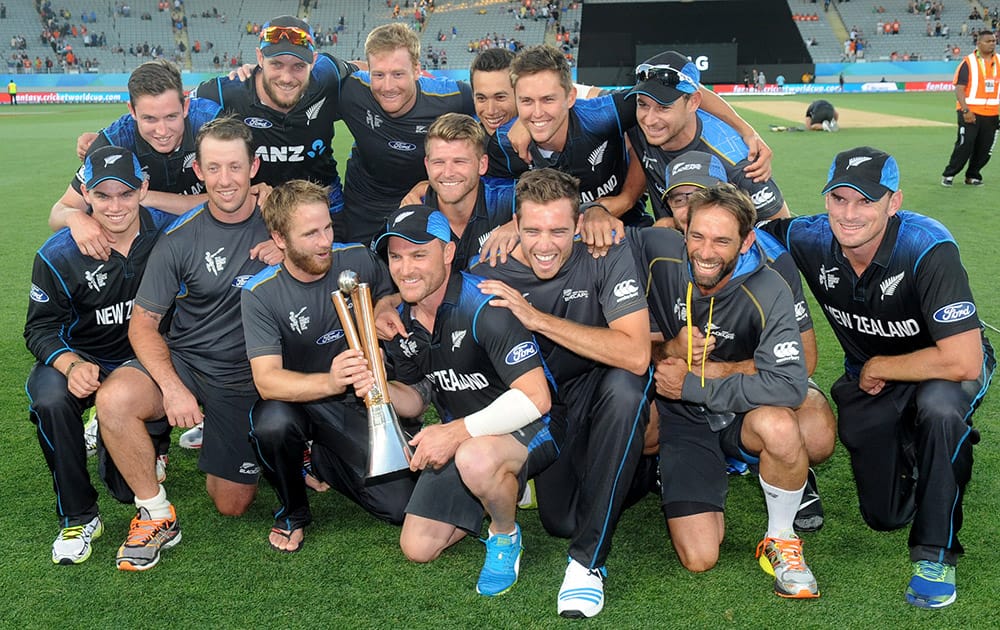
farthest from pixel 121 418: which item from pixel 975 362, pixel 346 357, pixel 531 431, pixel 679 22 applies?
pixel 679 22

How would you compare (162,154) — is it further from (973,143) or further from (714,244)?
(973,143)

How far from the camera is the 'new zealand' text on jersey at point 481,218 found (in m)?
4.99

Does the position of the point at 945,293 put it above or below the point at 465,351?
above

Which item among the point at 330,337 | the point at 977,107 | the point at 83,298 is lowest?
the point at 330,337

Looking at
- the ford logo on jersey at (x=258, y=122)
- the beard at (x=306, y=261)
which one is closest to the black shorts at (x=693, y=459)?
the beard at (x=306, y=261)

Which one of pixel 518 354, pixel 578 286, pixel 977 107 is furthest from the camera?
pixel 977 107

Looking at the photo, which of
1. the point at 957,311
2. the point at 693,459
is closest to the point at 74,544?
the point at 693,459

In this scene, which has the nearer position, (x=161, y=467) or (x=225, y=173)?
(x=225, y=173)

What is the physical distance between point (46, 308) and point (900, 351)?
14.5ft

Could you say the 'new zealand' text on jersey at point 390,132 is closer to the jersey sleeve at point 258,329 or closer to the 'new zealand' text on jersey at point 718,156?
the 'new zealand' text on jersey at point 718,156

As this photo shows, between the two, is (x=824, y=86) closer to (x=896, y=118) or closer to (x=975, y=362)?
(x=896, y=118)

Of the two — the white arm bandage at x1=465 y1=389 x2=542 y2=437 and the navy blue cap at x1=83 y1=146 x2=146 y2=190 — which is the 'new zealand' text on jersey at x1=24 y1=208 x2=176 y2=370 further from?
the white arm bandage at x1=465 y1=389 x2=542 y2=437

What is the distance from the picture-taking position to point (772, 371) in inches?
156

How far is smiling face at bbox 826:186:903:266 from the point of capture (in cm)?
406
